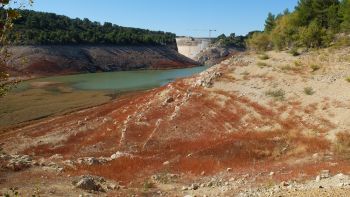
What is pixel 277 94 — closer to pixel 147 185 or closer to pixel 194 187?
pixel 194 187

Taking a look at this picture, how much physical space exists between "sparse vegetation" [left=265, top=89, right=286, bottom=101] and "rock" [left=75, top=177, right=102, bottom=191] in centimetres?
2774

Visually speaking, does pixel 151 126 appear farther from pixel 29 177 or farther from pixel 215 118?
pixel 29 177

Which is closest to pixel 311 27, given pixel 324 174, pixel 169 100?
pixel 169 100

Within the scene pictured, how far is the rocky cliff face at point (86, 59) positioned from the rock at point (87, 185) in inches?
3823

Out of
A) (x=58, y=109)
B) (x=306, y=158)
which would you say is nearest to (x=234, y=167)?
(x=306, y=158)

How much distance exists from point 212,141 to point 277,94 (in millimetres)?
12770

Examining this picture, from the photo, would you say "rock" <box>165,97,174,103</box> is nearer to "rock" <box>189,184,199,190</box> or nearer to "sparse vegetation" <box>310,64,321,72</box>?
"sparse vegetation" <box>310,64,321,72</box>

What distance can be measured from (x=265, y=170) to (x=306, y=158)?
4.56 meters

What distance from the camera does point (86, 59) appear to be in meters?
163

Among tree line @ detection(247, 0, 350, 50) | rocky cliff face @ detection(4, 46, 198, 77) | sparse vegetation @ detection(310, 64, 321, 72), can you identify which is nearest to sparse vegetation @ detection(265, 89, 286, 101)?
sparse vegetation @ detection(310, 64, 321, 72)

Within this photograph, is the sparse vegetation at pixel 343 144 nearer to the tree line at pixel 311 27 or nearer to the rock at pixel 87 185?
the rock at pixel 87 185

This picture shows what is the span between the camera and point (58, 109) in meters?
71.4

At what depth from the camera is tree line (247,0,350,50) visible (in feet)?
276

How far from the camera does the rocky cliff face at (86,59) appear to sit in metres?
141
